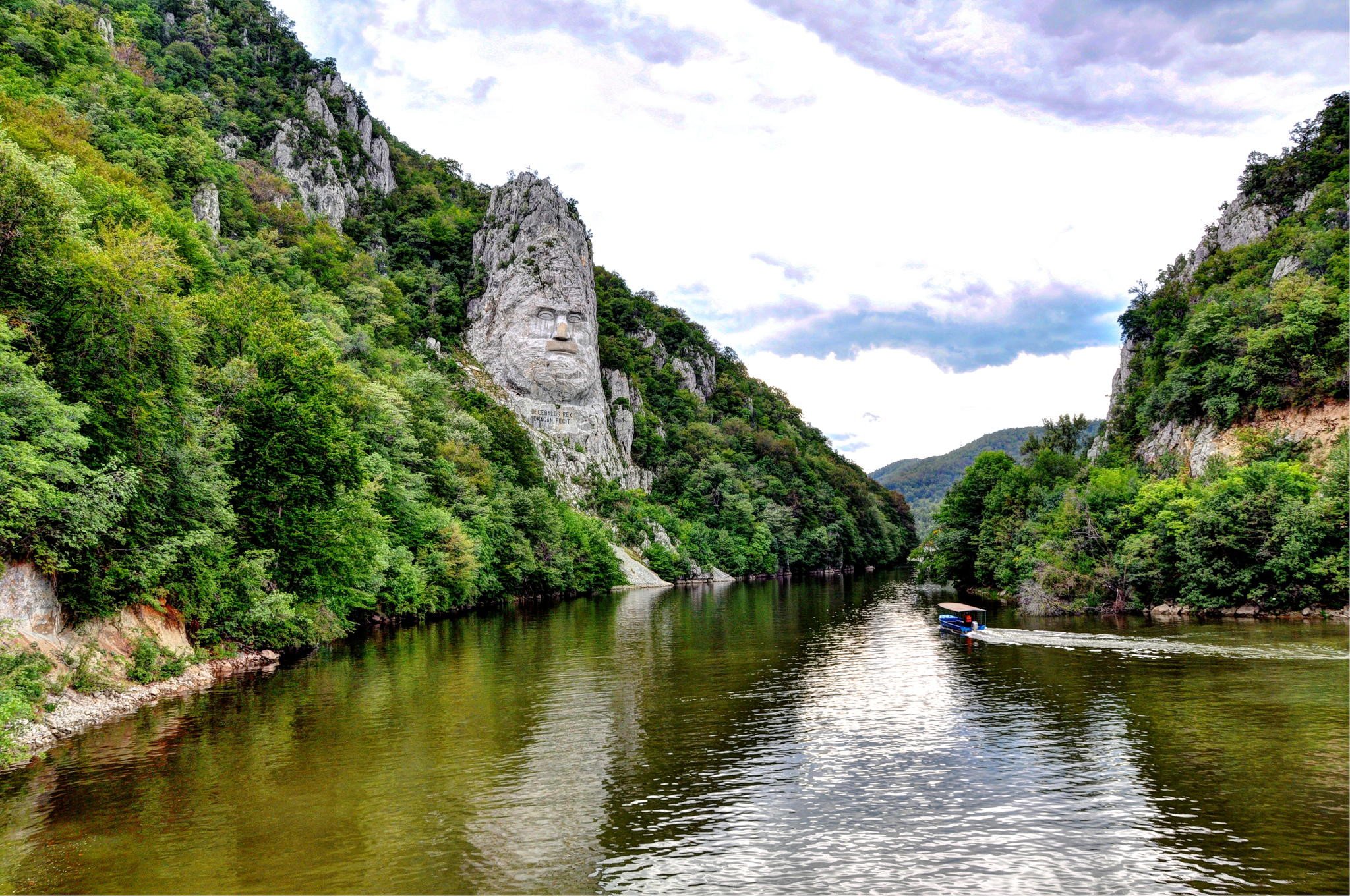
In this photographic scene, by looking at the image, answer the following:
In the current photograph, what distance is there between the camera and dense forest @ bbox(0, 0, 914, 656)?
24.0 metres

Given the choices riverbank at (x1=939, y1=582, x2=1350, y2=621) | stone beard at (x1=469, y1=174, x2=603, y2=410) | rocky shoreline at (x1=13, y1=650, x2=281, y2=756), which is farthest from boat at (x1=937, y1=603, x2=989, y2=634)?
stone beard at (x1=469, y1=174, x2=603, y2=410)

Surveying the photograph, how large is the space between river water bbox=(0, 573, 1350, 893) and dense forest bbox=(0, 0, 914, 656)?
621cm

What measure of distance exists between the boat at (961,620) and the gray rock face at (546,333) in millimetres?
72379

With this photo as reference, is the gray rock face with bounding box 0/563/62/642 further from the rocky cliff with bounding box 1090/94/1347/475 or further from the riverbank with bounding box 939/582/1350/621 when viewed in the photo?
the rocky cliff with bounding box 1090/94/1347/475

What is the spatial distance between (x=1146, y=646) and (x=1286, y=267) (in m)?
46.6

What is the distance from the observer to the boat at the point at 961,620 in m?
39.8

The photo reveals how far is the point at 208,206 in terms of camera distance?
75.9 metres

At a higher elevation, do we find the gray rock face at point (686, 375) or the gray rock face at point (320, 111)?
the gray rock face at point (320, 111)

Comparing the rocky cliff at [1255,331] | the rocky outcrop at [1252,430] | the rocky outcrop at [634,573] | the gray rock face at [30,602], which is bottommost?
the rocky outcrop at [634,573]

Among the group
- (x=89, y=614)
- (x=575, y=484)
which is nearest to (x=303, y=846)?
(x=89, y=614)

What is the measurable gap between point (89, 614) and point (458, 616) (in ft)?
114

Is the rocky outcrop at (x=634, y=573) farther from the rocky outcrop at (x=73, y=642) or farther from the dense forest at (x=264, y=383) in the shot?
the rocky outcrop at (x=73, y=642)

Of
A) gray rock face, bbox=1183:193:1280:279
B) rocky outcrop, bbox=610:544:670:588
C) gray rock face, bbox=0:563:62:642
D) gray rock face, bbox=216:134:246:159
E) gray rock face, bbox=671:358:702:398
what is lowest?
rocky outcrop, bbox=610:544:670:588

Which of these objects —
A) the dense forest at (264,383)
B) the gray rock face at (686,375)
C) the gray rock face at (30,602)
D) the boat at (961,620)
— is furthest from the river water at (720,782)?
the gray rock face at (686,375)
